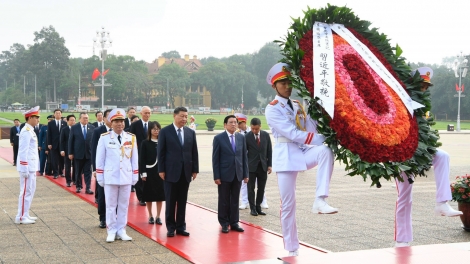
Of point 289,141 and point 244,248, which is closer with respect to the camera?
point 289,141

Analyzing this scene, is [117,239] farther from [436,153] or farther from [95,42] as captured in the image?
[95,42]

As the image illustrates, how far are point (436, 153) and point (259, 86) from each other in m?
98.5

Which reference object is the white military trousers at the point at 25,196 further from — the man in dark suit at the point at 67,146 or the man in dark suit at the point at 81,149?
the man in dark suit at the point at 67,146

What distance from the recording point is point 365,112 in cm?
499

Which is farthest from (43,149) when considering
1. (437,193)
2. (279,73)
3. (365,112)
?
(437,193)

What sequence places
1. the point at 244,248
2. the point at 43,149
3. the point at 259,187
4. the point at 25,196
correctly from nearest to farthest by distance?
the point at 244,248
the point at 25,196
the point at 259,187
the point at 43,149

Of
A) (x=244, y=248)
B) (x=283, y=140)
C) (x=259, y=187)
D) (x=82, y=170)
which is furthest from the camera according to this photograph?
(x=82, y=170)

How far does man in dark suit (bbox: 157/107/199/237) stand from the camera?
306 inches

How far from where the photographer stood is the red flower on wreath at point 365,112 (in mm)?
4824

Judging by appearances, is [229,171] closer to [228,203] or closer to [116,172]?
[228,203]

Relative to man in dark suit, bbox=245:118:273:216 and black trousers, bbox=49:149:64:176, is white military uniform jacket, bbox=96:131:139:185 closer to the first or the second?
man in dark suit, bbox=245:118:273:216

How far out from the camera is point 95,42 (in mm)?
40906

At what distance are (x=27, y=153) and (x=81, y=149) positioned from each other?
373 cm

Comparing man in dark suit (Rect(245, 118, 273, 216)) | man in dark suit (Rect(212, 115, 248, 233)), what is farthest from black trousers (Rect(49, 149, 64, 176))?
man in dark suit (Rect(212, 115, 248, 233))
